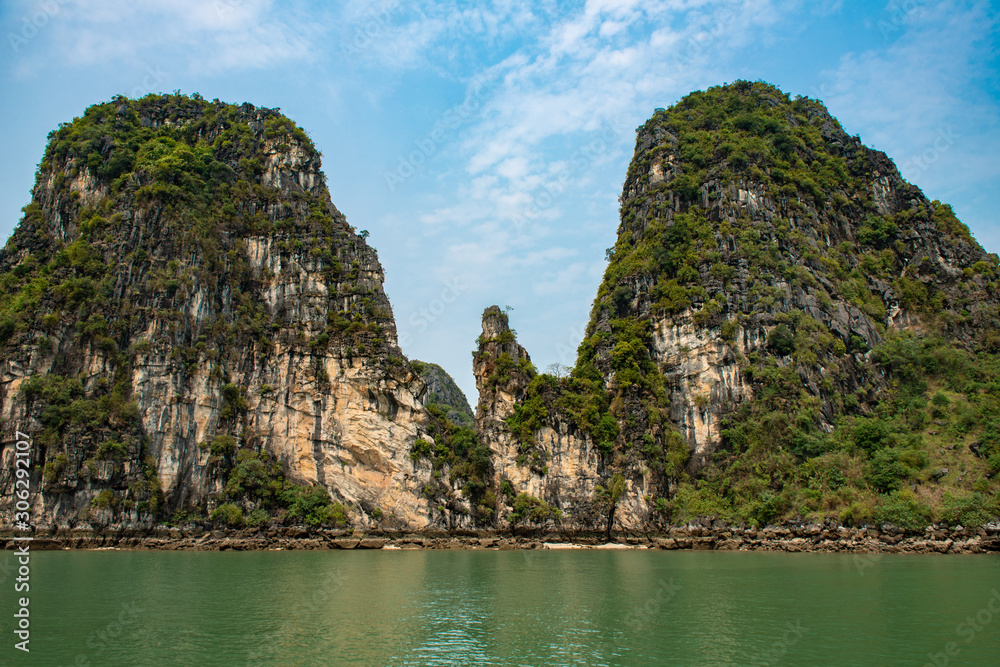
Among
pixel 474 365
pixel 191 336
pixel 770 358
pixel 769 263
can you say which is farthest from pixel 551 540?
pixel 191 336

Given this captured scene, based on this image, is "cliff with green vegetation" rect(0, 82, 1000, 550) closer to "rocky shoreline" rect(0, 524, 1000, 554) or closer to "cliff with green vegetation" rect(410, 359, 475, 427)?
"rocky shoreline" rect(0, 524, 1000, 554)

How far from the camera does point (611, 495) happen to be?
52.7 meters

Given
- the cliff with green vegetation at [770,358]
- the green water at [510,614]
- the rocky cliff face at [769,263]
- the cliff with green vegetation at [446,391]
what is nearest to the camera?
the green water at [510,614]

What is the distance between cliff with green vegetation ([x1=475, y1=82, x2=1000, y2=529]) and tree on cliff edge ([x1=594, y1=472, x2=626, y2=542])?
176mm

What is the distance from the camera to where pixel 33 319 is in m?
48.5

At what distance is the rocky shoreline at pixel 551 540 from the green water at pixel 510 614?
18.9 ft

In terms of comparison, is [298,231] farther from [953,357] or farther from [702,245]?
[953,357]

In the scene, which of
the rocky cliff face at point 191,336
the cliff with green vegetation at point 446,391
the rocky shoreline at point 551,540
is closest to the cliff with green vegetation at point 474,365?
the rocky cliff face at point 191,336

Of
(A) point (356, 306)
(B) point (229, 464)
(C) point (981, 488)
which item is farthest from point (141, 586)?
(C) point (981, 488)

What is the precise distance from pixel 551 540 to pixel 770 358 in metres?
23.2

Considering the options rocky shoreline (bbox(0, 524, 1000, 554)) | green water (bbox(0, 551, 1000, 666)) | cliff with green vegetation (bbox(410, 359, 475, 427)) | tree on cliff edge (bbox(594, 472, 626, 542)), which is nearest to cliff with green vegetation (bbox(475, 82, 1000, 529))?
tree on cliff edge (bbox(594, 472, 626, 542))

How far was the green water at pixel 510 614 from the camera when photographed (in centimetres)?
1401

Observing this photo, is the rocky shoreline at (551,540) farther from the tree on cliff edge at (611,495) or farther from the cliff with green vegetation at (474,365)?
the tree on cliff edge at (611,495)

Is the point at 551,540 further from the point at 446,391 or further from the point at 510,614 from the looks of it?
the point at 446,391
